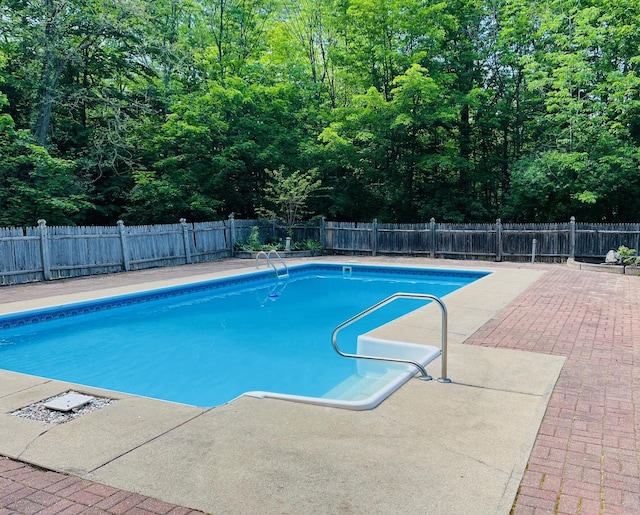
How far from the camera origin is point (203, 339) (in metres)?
7.61

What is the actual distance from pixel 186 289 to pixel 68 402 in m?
7.18

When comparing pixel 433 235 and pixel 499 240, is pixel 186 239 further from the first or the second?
pixel 499 240

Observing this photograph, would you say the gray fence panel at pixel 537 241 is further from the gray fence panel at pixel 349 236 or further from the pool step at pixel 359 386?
the pool step at pixel 359 386

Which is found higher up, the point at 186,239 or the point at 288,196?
the point at 288,196

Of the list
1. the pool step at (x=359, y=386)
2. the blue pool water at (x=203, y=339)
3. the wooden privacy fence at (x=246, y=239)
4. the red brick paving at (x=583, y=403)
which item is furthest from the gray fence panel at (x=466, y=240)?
the pool step at (x=359, y=386)

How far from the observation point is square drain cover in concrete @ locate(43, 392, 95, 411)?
3.70 meters

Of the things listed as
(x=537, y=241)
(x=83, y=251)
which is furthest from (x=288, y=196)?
(x=537, y=241)

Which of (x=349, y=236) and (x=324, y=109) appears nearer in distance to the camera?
(x=349, y=236)

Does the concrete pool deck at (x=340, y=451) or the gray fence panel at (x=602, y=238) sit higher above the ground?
the gray fence panel at (x=602, y=238)

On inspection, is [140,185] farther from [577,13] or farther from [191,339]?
[577,13]

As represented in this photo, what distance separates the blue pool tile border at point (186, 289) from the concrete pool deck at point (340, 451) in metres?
3.88

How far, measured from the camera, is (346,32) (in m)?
20.8

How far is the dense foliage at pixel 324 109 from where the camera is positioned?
16203 mm

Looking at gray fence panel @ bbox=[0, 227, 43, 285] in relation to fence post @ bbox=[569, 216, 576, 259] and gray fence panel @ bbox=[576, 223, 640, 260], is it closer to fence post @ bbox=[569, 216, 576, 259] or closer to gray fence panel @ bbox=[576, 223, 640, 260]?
fence post @ bbox=[569, 216, 576, 259]
